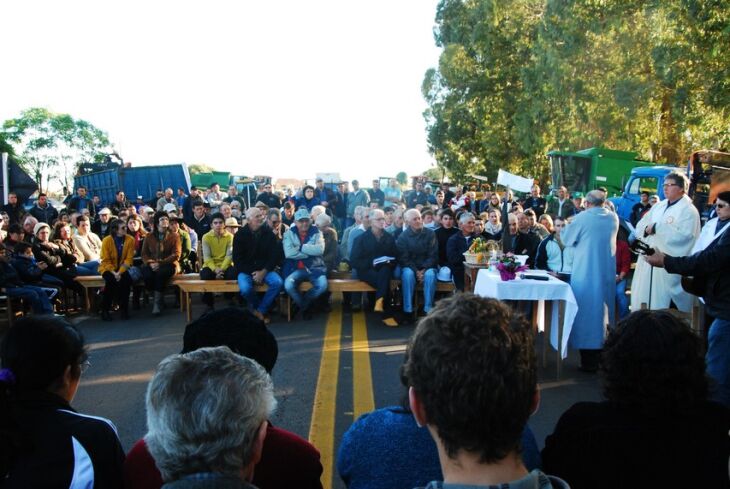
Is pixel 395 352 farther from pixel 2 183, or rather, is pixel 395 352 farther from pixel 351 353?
pixel 2 183

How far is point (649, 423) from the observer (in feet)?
7.03

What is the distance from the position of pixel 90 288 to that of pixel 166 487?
31.8 ft

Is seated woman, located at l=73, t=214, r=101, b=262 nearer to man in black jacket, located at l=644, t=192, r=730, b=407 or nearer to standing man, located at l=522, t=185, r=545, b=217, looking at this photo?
man in black jacket, located at l=644, t=192, r=730, b=407

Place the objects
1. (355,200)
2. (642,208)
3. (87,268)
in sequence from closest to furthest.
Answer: (87,268)
(642,208)
(355,200)

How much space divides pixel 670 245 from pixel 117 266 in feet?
26.9

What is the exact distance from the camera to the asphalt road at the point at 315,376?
16.6 ft

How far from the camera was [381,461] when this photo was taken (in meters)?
2.04

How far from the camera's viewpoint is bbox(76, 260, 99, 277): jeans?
10.6 m

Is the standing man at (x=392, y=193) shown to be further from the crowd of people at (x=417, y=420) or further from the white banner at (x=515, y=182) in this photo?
the crowd of people at (x=417, y=420)

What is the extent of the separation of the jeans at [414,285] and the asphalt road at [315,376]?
26.0 inches

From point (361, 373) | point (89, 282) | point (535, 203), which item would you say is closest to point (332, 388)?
point (361, 373)

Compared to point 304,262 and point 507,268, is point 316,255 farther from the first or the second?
point 507,268

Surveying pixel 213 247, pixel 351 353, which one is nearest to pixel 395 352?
pixel 351 353

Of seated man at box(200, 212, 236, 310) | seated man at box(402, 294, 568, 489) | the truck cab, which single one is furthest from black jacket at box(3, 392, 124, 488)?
the truck cab
